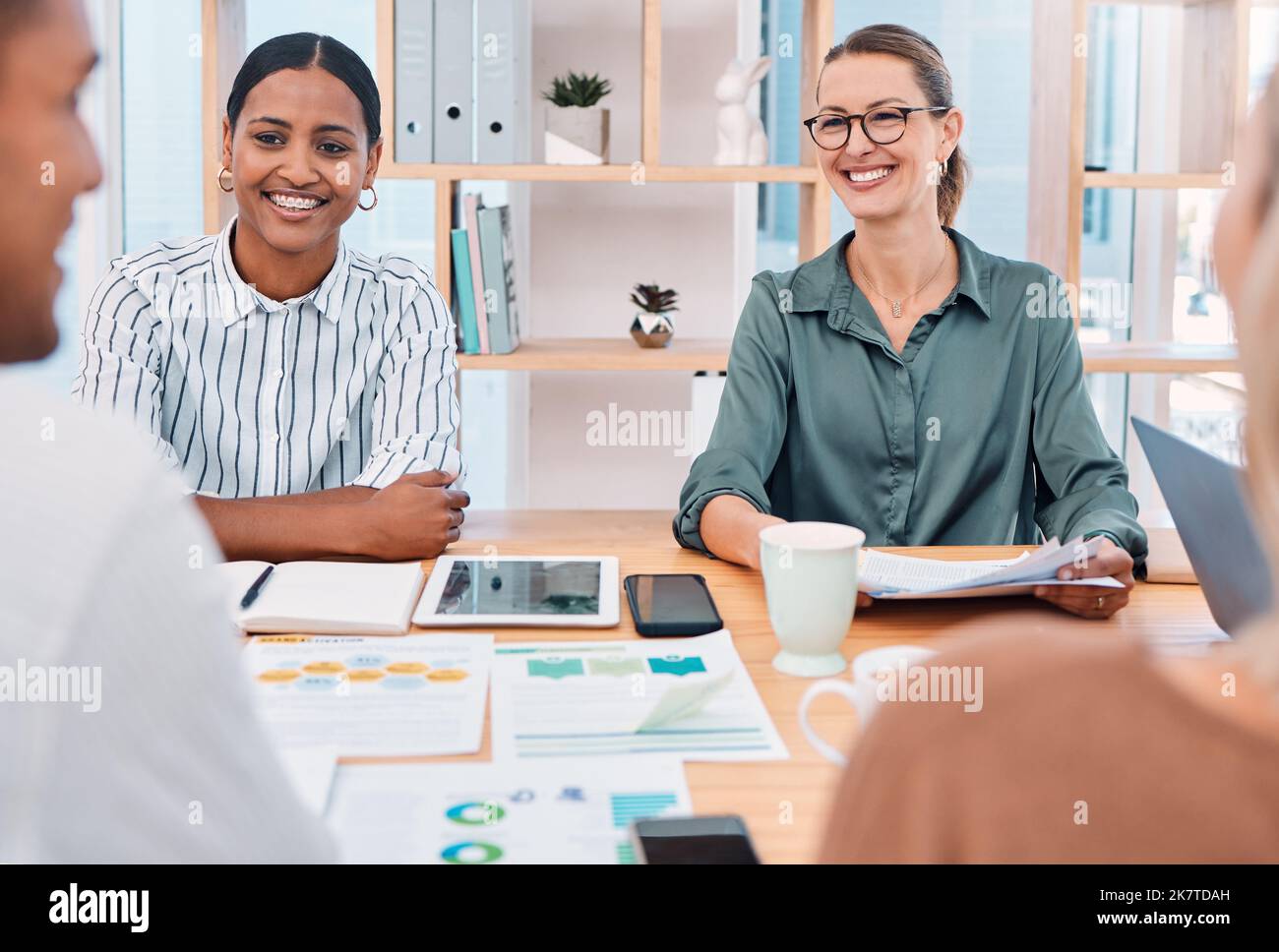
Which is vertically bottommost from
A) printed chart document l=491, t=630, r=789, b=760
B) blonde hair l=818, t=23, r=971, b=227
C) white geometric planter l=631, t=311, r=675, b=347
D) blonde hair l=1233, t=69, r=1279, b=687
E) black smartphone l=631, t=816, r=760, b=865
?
black smartphone l=631, t=816, r=760, b=865

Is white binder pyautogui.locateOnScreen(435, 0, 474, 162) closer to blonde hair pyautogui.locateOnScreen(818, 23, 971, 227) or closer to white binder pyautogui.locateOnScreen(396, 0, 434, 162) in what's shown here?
white binder pyautogui.locateOnScreen(396, 0, 434, 162)

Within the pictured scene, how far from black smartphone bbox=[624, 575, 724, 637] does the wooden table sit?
2cm

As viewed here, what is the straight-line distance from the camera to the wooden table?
0.84m

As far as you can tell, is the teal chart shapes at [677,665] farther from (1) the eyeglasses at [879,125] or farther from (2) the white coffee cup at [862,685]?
(1) the eyeglasses at [879,125]

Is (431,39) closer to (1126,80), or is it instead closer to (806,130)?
(806,130)

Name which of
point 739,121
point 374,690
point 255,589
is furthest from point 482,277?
point 374,690

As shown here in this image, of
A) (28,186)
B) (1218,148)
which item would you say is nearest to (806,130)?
(1218,148)

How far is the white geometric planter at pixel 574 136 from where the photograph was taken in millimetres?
2711

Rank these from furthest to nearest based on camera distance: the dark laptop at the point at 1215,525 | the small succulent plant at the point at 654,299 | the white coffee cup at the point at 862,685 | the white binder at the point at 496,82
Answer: the small succulent plant at the point at 654,299 < the white binder at the point at 496,82 < the dark laptop at the point at 1215,525 < the white coffee cup at the point at 862,685

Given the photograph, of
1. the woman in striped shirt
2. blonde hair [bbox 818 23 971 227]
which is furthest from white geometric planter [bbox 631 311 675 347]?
blonde hair [bbox 818 23 971 227]

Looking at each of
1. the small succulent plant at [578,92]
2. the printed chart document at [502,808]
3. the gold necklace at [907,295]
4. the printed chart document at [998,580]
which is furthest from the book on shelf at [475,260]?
the printed chart document at [502,808]

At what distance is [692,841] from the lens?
0.77 meters

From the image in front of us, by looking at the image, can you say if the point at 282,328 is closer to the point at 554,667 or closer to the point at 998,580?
the point at 554,667

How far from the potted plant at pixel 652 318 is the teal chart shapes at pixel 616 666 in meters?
1.72
